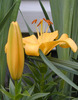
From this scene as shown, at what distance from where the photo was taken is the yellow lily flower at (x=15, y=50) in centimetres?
36

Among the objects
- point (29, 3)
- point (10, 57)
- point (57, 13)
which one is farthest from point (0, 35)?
point (29, 3)

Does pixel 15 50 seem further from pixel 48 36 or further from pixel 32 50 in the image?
pixel 48 36

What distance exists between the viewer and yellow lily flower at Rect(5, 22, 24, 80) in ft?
1.19

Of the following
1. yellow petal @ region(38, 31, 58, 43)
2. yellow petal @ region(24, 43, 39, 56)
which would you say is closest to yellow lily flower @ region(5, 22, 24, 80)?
yellow petal @ region(24, 43, 39, 56)

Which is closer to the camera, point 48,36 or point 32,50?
point 32,50

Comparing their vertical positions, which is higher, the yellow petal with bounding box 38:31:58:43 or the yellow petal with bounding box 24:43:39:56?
the yellow petal with bounding box 24:43:39:56

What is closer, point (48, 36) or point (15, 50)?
point (15, 50)

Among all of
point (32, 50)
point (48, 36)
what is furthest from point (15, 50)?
point (48, 36)

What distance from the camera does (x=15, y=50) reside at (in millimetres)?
379

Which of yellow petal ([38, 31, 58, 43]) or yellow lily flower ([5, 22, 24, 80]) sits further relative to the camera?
yellow petal ([38, 31, 58, 43])

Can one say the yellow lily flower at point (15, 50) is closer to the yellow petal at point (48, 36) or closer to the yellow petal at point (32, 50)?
the yellow petal at point (32, 50)

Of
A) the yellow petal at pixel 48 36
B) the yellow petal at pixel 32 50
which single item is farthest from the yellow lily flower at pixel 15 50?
the yellow petal at pixel 48 36

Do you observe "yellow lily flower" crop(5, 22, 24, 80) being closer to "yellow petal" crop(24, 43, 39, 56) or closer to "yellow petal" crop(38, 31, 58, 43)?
"yellow petal" crop(24, 43, 39, 56)

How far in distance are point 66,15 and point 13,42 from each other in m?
0.41
